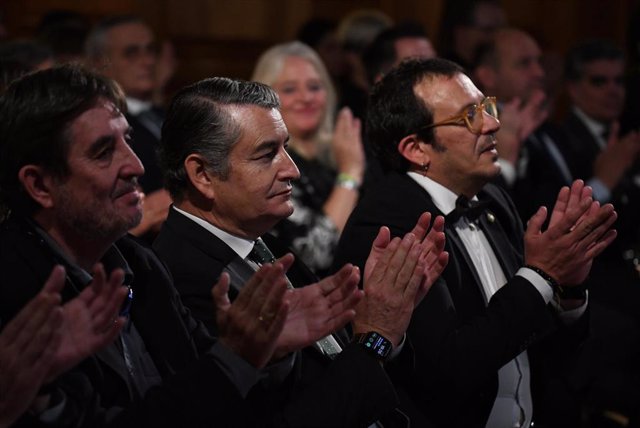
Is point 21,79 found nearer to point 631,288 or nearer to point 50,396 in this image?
point 50,396

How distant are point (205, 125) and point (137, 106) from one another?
2.22 m

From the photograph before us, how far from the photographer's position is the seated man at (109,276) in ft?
6.59

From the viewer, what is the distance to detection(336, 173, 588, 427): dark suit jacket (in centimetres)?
264

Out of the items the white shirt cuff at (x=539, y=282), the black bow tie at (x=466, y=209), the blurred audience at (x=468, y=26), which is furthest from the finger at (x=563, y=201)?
the blurred audience at (x=468, y=26)

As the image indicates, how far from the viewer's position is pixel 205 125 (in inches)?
103

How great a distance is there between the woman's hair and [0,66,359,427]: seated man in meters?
2.14

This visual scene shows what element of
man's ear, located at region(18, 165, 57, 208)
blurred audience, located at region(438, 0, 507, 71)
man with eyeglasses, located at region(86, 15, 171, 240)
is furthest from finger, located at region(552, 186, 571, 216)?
blurred audience, located at region(438, 0, 507, 71)

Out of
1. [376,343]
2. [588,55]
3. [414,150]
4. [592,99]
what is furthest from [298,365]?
[588,55]

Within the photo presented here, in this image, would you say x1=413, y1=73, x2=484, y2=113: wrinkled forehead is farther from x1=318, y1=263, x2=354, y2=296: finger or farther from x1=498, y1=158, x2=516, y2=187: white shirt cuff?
x1=498, y1=158, x2=516, y2=187: white shirt cuff

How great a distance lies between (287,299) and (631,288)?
6.95ft

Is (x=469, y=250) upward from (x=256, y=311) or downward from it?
downward

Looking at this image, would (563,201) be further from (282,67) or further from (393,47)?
(393,47)

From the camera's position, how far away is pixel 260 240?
2.72 meters

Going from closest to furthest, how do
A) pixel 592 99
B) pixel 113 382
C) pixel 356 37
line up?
pixel 113 382
pixel 592 99
pixel 356 37
